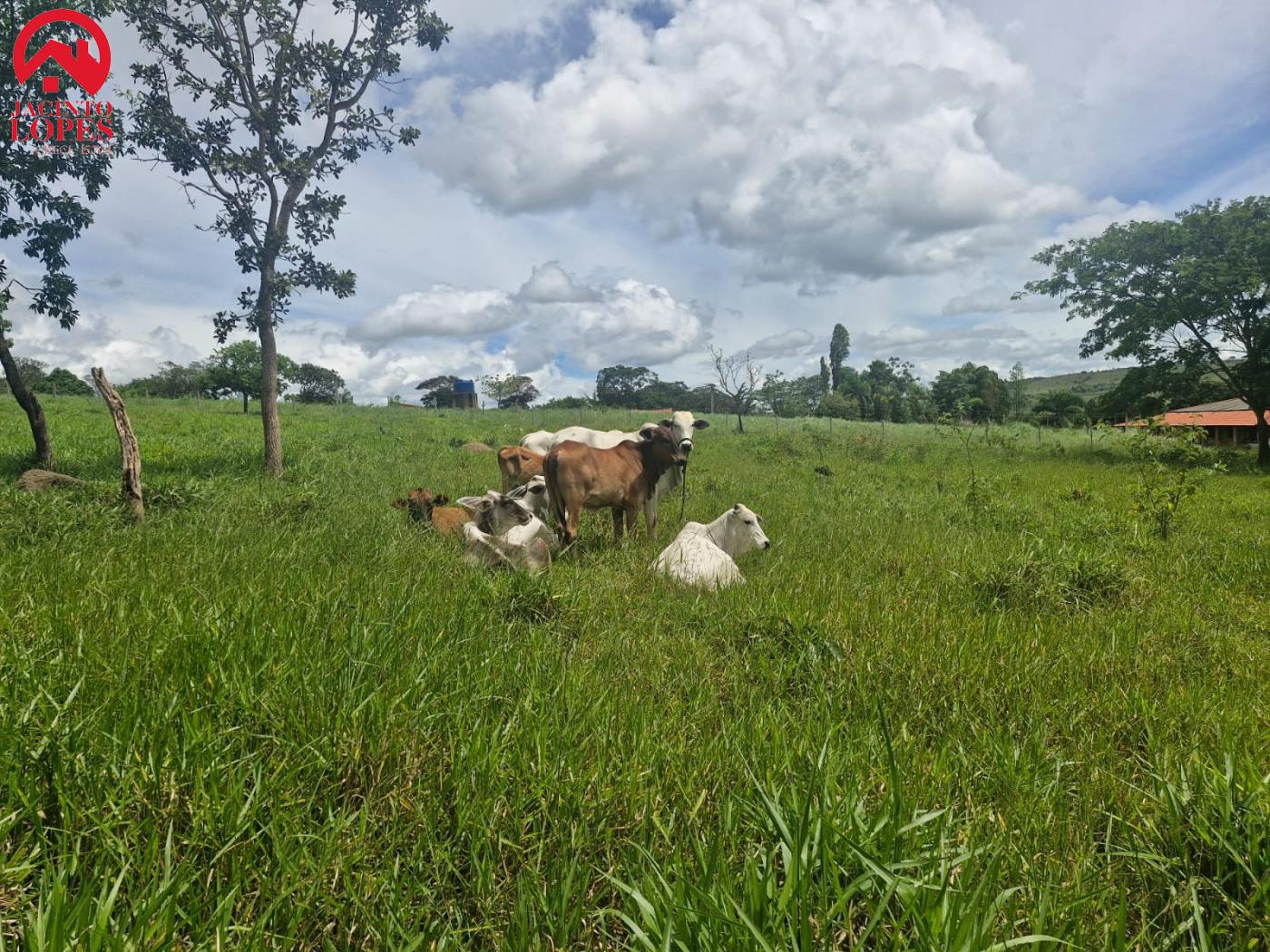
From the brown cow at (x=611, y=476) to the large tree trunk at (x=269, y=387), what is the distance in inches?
306

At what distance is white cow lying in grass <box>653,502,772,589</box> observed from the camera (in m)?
5.10

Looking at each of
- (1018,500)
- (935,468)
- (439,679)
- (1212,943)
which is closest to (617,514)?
(439,679)

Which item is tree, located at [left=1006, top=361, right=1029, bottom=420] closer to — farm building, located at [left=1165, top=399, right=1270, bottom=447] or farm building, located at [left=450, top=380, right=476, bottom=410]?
farm building, located at [left=1165, top=399, right=1270, bottom=447]

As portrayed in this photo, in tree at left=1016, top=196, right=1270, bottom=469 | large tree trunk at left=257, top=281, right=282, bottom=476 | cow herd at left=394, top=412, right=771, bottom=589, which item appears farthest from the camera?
tree at left=1016, top=196, right=1270, bottom=469

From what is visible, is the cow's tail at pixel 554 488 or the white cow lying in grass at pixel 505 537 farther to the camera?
the cow's tail at pixel 554 488

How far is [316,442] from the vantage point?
59.3ft

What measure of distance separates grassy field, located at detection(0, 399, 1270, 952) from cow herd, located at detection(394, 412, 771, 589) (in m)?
0.43

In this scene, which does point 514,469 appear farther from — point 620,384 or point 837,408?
point 620,384

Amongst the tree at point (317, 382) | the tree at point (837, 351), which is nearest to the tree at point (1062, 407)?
the tree at point (837, 351)

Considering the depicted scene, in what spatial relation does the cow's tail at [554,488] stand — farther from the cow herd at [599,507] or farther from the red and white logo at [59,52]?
Result: the red and white logo at [59,52]

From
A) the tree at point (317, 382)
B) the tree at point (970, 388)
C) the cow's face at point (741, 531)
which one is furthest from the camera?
the tree at point (317, 382)

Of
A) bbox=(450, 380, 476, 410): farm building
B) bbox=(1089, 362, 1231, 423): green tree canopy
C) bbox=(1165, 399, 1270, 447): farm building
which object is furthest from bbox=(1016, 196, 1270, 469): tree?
bbox=(450, 380, 476, 410): farm building

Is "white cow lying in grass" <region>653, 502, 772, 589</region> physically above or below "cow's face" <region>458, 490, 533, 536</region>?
below

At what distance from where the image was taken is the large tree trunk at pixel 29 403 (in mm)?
9656
